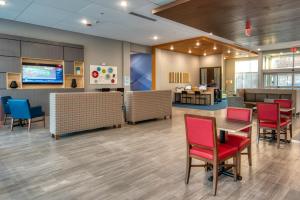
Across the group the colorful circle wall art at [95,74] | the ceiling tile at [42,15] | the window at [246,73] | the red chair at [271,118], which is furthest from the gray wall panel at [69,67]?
the window at [246,73]

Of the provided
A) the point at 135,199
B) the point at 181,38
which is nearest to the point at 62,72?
the point at 181,38

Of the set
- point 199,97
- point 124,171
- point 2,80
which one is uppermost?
point 2,80

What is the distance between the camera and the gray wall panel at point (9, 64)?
22.5 ft

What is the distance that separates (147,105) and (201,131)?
4.40 metres

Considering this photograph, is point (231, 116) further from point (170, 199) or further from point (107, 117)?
point (107, 117)

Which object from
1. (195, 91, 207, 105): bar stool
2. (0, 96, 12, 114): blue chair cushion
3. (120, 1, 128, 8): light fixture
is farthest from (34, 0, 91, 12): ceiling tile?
(195, 91, 207, 105): bar stool

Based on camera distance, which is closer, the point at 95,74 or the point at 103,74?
the point at 95,74

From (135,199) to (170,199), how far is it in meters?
0.40

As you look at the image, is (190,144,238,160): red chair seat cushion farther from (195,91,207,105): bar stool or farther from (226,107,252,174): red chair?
(195,91,207,105): bar stool

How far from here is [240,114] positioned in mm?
3391

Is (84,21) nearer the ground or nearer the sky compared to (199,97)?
nearer the sky

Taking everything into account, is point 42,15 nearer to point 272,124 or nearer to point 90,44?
point 90,44

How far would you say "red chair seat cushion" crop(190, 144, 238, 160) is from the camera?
2.52m

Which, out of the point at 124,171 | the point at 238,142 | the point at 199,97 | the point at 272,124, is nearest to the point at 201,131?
the point at 238,142
